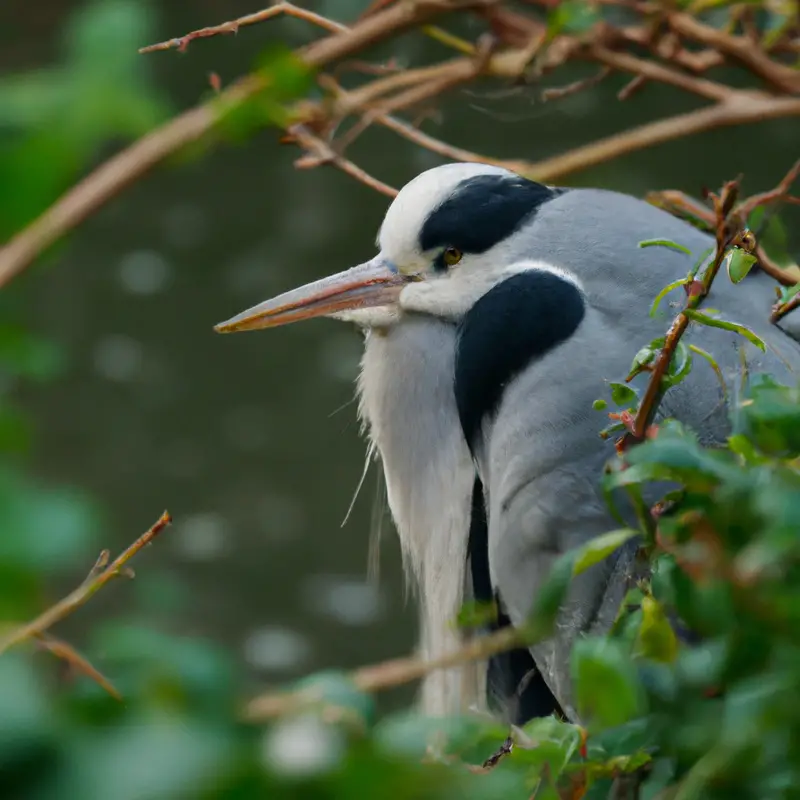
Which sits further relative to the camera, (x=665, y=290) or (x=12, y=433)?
(x=665, y=290)

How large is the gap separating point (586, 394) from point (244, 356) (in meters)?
2.46

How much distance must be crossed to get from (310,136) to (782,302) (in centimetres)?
68

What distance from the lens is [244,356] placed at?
3.45 metres

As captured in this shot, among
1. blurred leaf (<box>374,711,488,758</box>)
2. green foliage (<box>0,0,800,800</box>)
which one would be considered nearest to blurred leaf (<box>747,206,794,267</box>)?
green foliage (<box>0,0,800,800</box>)

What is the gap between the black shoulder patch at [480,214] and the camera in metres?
1.09

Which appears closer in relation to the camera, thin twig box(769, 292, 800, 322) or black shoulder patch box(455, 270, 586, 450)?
thin twig box(769, 292, 800, 322)

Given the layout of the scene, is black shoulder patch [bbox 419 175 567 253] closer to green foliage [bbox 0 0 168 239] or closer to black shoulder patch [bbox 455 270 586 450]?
black shoulder patch [bbox 455 270 586 450]

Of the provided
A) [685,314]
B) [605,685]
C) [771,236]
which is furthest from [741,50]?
[605,685]

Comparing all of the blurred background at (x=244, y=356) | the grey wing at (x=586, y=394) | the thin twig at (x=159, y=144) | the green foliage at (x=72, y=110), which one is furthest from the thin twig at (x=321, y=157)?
the blurred background at (x=244, y=356)

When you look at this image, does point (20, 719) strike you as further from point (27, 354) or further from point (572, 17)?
point (572, 17)

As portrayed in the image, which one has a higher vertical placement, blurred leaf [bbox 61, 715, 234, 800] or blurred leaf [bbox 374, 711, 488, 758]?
blurred leaf [bbox 61, 715, 234, 800]

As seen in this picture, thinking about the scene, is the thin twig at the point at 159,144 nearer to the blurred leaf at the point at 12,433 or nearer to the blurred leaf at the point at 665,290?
the blurred leaf at the point at 12,433

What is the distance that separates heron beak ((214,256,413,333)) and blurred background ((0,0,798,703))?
148cm

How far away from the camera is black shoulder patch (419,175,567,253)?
1.09 m
